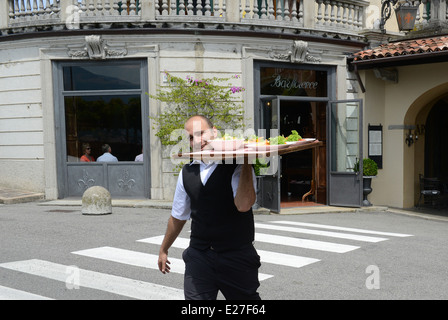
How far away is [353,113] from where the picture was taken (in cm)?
1395

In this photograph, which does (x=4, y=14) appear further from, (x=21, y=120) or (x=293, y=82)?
(x=293, y=82)

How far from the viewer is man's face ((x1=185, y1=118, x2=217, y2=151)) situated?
11.4 feet

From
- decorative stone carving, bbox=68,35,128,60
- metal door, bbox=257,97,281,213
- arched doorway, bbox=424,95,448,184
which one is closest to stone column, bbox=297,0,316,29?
metal door, bbox=257,97,281,213

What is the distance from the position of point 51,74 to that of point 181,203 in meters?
11.2

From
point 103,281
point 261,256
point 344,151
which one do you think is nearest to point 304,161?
point 344,151

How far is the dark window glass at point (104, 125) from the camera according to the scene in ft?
45.3

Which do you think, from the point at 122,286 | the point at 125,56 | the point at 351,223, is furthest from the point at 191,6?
the point at 122,286

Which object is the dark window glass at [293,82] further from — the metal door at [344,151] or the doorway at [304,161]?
the metal door at [344,151]

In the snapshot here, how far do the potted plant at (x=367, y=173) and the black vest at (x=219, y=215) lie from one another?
10770 millimetres

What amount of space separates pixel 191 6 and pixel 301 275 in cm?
918

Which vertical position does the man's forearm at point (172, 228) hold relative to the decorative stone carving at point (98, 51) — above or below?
below

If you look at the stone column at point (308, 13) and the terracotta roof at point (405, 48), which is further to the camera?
the stone column at point (308, 13)

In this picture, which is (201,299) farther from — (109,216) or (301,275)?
(109,216)
